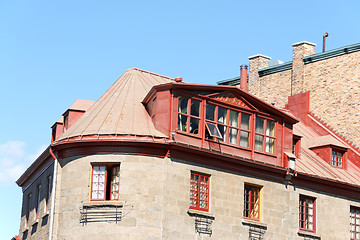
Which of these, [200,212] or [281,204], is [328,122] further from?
[200,212]

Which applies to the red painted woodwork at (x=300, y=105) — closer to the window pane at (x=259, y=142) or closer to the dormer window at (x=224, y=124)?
the dormer window at (x=224, y=124)

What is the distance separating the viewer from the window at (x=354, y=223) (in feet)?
155

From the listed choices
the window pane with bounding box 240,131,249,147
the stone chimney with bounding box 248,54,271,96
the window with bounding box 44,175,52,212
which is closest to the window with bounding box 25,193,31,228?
the window with bounding box 44,175,52,212

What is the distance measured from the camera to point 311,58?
190 feet

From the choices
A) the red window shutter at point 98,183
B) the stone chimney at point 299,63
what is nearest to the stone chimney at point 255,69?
the stone chimney at point 299,63

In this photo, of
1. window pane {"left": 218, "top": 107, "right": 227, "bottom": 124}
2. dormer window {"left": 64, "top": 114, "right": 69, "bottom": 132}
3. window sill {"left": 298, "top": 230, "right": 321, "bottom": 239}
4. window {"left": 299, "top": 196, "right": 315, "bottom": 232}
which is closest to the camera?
window pane {"left": 218, "top": 107, "right": 227, "bottom": 124}

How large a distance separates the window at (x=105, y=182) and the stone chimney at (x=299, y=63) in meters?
22.5

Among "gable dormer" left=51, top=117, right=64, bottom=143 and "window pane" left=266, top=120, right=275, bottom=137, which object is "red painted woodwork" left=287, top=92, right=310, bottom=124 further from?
"gable dormer" left=51, top=117, right=64, bottom=143

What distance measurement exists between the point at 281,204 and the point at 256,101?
215 inches

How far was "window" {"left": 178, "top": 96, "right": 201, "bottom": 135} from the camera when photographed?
40.6 metres

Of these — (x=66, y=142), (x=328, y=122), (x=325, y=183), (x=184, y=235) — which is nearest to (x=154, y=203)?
(x=184, y=235)

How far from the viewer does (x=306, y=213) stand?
45500 mm

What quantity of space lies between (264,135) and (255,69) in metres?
18.4

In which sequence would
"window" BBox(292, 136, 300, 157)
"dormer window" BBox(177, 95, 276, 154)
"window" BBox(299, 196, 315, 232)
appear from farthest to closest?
"window" BBox(292, 136, 300, 157) → "window" BBox(299, 196, 315, 232) → "dormer window" BBox(177, 95, 276, 154)
